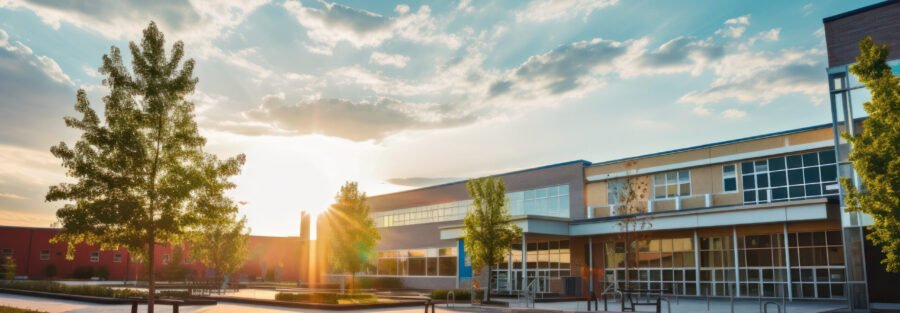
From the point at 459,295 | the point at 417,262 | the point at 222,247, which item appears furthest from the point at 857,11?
the point at 222,247

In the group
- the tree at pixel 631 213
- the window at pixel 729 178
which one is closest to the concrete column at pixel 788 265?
the window at pixel 729 178

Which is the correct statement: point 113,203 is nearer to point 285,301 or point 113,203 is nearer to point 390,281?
point 285,301

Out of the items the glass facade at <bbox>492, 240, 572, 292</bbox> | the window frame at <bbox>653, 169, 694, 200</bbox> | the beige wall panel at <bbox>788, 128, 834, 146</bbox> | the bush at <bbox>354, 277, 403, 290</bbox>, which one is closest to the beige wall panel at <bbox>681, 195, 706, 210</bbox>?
the window frame at <bbox>653, 169, 694, 200</bbox>

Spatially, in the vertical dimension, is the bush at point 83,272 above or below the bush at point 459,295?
above

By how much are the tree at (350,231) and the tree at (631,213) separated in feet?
47.4

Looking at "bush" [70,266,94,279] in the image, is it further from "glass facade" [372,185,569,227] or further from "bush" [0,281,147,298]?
"bush" [0,281,147,298]

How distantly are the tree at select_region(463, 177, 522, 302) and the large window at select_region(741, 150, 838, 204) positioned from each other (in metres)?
12.4

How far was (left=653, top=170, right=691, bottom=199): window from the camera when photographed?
127 feet

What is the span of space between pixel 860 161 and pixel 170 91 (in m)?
21.6

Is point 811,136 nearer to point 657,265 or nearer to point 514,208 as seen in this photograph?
point 657,265

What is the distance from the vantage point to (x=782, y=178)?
113 feet

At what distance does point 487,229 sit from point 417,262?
71.8 feet

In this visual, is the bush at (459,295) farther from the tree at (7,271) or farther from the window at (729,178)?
the tree at (7,271)

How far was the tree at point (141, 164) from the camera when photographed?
1827 centimetres
